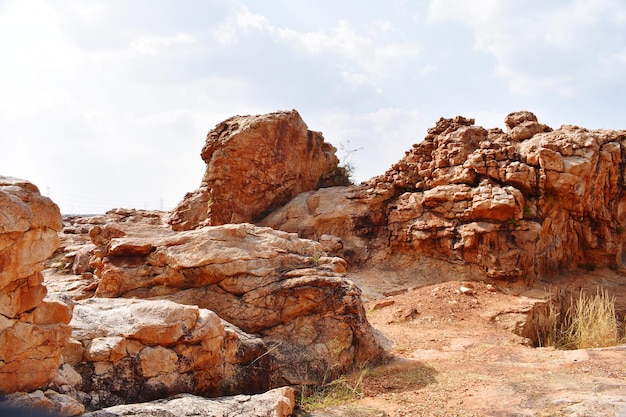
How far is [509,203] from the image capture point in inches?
484

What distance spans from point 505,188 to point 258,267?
8.09m

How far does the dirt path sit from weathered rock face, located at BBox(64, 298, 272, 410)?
1.14 metres

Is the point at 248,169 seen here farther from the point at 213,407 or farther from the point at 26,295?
the point at 26,295

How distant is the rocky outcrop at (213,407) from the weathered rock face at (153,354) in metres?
0.41

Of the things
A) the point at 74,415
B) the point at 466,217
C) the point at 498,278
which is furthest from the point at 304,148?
the point at 74,415

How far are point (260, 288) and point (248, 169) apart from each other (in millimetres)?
8623

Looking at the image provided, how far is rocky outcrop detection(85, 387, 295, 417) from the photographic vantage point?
159 inches

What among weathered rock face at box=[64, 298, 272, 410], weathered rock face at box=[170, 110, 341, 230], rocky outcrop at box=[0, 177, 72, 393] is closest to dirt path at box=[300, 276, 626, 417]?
weathered rock face at box=[64, 298, 272, 410]

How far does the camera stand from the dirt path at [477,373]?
5250 millimetres

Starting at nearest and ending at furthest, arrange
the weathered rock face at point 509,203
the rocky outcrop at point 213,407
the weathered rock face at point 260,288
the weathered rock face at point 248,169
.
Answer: the rocky outcrop at point 213,407
the weathered rock face at point 260,288
the weathered rock face at point 509,203
the weathered rock face at point 248,169

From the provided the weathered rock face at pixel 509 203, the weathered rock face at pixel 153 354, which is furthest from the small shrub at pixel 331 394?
the weathered rock face at pixel 509 203

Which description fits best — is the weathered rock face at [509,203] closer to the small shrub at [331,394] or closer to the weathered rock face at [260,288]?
the weathered rock face at [260,288]

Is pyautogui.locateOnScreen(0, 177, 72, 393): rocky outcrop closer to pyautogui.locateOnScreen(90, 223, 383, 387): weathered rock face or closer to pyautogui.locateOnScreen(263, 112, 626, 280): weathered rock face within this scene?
pyautogui.locateOnScreen(90, 223, 383, 387): weathered rock face

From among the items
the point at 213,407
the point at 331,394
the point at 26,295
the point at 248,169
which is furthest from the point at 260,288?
the point at 248,169
